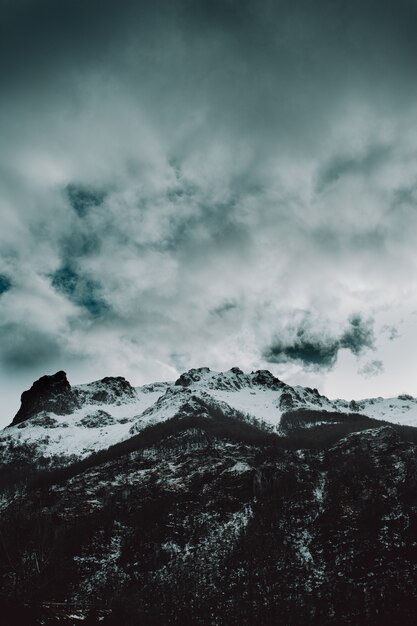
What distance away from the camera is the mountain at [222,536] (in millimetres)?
43375

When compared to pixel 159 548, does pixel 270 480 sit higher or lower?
higher

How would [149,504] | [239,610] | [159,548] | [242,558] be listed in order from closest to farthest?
[239,610], [242,558], [159,548], [149,504]

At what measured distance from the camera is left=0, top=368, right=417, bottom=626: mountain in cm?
4338

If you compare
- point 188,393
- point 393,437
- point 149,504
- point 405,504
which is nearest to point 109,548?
point 149,504

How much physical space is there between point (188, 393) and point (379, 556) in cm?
15234

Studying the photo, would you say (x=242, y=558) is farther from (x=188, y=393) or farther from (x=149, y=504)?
(x=188, y=393)

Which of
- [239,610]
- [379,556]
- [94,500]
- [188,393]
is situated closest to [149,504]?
[94,500]

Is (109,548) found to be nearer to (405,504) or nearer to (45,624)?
(405,504)

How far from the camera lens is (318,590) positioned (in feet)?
155

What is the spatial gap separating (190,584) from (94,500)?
1499 inches

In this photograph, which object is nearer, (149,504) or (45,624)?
(45,624)

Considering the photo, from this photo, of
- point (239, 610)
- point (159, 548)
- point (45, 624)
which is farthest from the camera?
point (159, 548)

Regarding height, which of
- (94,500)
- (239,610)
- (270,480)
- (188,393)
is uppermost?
(188,393)

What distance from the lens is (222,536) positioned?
6306cm
